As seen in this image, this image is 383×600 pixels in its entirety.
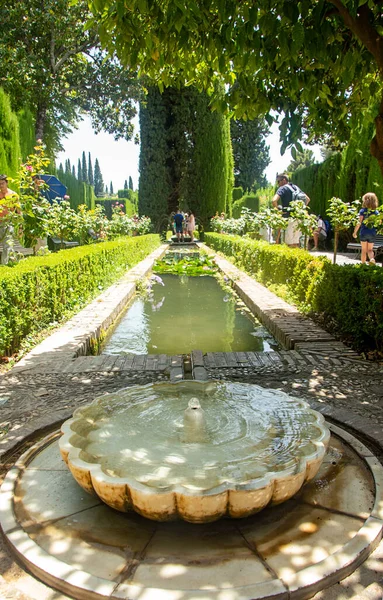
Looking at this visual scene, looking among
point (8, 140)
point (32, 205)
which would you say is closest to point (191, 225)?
point (8, 140)

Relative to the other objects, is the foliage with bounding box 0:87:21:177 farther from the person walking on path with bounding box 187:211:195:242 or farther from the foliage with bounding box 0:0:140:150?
the person walking on path with bounding box 187:211:195:242

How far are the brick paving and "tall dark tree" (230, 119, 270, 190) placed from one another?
32926 mm

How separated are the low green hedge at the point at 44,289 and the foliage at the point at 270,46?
250 cm

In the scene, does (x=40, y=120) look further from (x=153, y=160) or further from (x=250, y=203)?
(x=250, y=203)

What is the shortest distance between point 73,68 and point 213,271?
13.2 m

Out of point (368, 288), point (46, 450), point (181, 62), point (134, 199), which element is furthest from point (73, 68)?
point (134, 199)

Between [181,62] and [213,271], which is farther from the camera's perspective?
[213,271]

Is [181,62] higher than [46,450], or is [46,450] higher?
[181,62]

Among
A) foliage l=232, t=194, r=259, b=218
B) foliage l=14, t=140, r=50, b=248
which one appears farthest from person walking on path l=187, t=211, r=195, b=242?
foliage l=14, t=140, r=50, b=248

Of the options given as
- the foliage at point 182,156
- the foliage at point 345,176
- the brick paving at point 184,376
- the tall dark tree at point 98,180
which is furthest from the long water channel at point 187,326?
the tall dark tree at point 98,180

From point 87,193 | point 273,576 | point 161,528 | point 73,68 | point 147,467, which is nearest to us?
point 273,576

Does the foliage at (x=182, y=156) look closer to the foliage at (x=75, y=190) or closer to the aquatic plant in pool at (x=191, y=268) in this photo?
the foliage at (x=75, y=190)

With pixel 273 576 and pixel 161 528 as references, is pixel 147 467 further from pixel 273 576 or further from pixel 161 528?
pixel 273 576

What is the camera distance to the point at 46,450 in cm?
258
